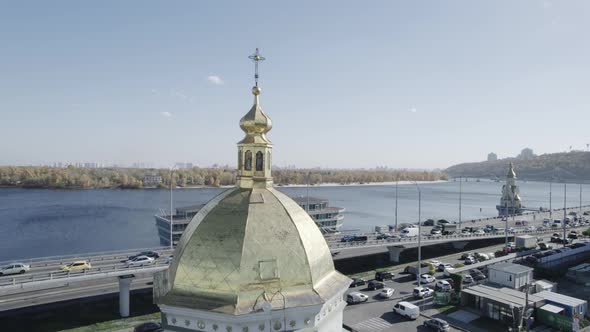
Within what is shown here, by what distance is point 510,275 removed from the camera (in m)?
28.8

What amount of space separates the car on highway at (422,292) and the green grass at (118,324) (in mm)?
18553

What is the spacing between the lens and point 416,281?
33.2m

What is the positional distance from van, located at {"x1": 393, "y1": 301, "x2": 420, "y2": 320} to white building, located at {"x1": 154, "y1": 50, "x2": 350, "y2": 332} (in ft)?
61.1

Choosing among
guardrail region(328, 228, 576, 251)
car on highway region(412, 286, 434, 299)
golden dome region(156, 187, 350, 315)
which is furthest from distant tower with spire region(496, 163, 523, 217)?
golden dome region(156, 187, 350, 315)

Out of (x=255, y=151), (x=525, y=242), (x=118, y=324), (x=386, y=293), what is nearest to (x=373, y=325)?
(x=386, y=293)

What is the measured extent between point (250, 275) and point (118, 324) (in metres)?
20.5

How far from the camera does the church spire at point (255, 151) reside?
8.99m

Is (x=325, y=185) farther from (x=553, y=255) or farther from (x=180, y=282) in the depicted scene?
(x=180, y=282)

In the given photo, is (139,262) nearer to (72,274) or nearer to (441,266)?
(72,274)

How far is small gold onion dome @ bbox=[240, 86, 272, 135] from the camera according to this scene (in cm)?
936

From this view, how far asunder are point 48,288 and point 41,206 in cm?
7707

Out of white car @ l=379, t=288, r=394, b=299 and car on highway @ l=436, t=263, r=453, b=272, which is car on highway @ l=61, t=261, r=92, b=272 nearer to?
white car @ l=379, t=288, r=394, b=299

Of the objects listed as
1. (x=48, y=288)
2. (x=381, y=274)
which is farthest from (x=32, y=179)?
(x=381, y=274)

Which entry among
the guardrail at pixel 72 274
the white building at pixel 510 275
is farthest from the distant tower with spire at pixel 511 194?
the guardrail at pixel 72 274
